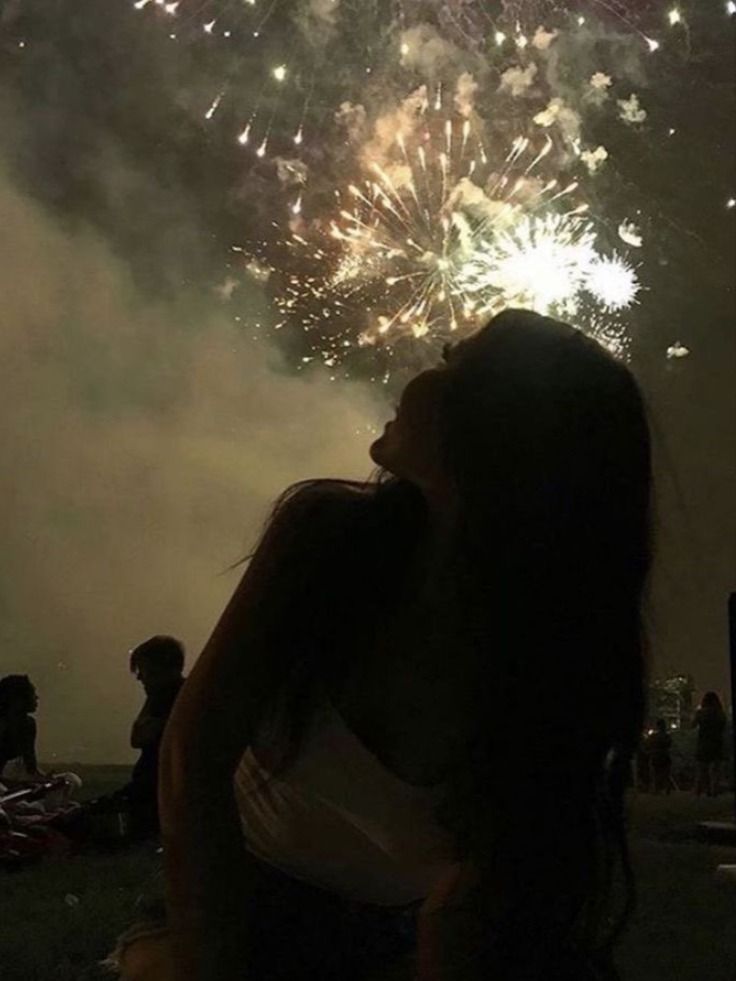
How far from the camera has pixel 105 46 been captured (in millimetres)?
8664

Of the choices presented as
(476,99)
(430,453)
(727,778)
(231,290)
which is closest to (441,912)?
(430,453)

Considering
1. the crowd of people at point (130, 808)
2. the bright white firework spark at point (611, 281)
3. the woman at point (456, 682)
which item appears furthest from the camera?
the bright white firework spark at point (611, 281)

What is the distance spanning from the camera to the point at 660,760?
9.17m

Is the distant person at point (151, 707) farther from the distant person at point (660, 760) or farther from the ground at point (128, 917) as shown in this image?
the distant person at point (660, 760)

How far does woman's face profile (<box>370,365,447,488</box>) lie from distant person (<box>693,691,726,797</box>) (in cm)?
785

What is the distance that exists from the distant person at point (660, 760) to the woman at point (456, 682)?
8.04 m


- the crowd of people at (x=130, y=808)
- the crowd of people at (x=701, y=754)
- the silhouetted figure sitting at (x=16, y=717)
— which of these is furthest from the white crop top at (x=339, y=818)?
the crowd of people at (x=701, y=754)

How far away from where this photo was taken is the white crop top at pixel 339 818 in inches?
47.1

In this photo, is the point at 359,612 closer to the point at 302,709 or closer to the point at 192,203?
the point at 302,709

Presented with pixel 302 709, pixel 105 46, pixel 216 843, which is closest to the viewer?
pixel 216 843

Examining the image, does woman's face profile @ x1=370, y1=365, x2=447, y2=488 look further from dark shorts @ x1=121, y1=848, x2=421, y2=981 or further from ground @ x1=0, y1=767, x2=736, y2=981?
ground @ x1=0, y1=767, x2=736, y2=981

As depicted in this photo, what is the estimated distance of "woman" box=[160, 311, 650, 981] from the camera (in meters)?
1.18

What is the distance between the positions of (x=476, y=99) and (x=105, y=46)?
2.67m

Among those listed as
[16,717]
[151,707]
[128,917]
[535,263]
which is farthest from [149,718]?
[535,263]
